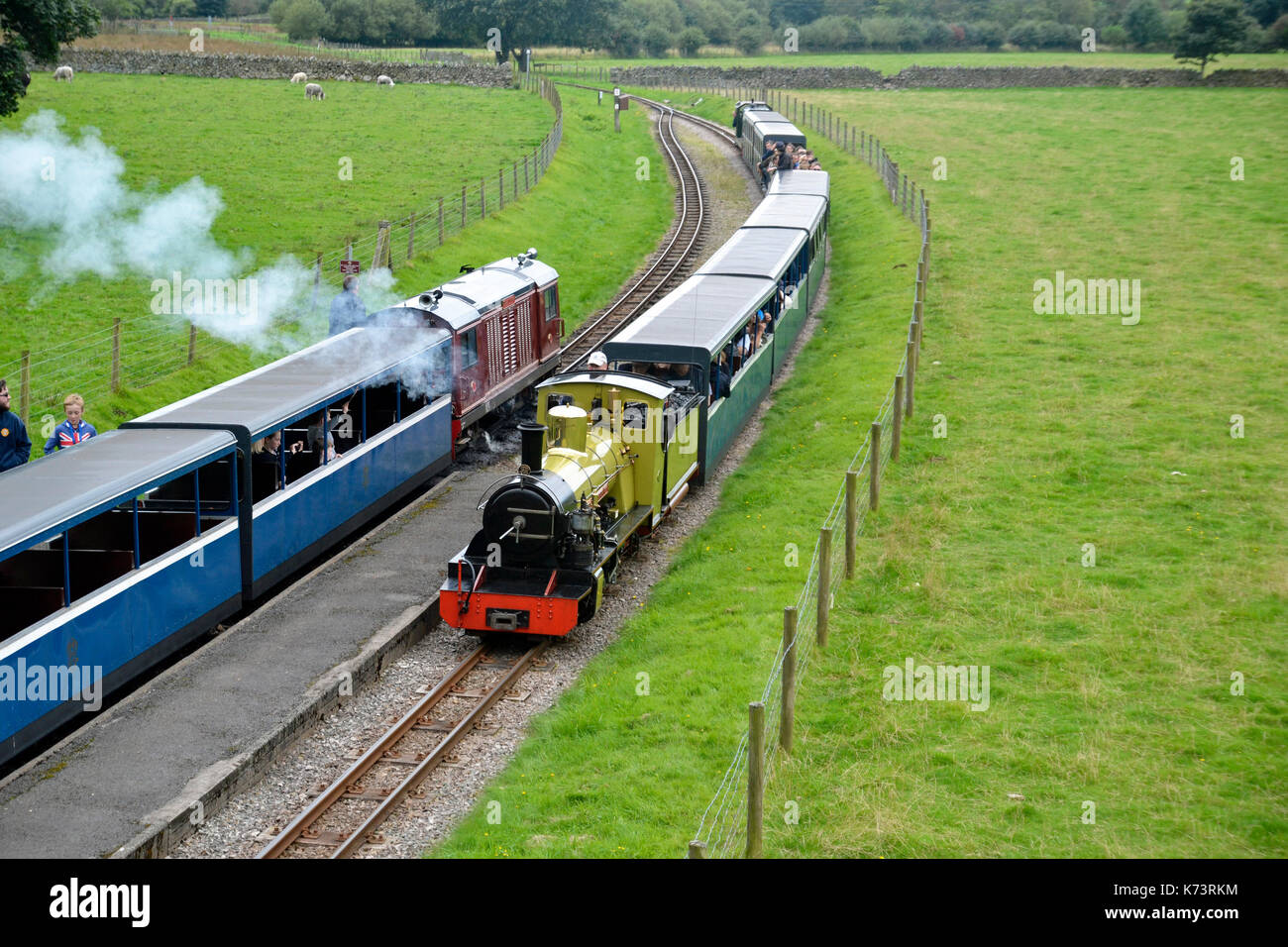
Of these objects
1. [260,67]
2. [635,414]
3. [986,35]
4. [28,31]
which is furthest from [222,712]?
[986,35]

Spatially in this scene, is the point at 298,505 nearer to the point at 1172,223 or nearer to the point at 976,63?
the point at 1172,223

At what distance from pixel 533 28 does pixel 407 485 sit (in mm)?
68589

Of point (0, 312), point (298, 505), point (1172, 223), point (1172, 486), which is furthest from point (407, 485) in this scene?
point (1172, 223)

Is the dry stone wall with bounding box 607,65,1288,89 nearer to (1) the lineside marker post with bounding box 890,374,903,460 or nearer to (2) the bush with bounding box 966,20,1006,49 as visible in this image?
(2) the bush with bounding box 966,20,1006,49

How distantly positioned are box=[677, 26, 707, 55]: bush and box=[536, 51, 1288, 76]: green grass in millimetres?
1271

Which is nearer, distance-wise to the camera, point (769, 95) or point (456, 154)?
point (456, 154)

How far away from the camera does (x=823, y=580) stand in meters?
13.1

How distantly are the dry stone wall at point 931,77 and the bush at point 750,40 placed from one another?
58.8 ft

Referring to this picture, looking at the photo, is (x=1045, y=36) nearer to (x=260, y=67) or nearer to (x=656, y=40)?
(x=656, y=40)

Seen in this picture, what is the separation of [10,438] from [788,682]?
967 centimetres

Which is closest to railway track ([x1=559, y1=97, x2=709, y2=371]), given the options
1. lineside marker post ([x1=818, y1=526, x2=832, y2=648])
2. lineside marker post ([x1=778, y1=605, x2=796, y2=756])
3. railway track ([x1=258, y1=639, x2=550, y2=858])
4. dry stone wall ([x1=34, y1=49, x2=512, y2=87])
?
railway track ([x1=258, y1=639, x2=550, y2=858])

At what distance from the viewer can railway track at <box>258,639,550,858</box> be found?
10.6 metres

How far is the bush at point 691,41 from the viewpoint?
330 ft
